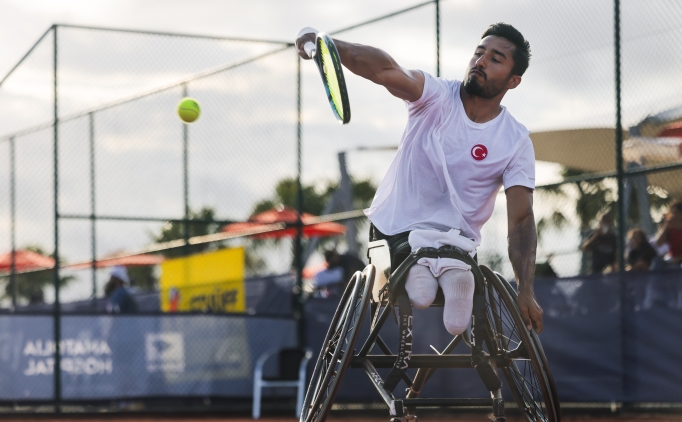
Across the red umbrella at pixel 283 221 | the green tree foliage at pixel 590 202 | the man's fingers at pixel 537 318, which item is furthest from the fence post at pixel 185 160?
the man's fingers at pixel 537 318

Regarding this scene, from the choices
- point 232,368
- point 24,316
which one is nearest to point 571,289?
point 232,368

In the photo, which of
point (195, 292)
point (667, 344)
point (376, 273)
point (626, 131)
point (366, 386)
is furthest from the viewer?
point (195, 292)

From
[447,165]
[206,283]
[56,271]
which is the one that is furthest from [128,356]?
[447,165]

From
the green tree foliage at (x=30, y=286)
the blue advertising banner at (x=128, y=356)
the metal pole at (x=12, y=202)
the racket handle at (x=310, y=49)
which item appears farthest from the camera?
the green tree foliage at (x=30, y=286)

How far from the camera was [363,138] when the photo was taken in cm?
1021

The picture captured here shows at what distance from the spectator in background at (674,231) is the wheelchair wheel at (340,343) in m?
4.50

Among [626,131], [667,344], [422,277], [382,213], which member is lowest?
[667,344]

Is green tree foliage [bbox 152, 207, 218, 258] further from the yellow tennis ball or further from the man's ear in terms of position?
the man's ear

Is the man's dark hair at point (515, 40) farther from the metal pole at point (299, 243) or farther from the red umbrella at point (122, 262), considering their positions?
the red umbrella at point (122, 262)

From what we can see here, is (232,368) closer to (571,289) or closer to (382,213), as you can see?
(571,289)

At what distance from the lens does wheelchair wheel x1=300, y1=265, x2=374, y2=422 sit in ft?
12.0

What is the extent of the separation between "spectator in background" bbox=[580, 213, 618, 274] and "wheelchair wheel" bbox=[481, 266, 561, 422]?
4.42 meters

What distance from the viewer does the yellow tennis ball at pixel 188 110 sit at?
401 inches

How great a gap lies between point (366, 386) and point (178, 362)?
6.18 ft
